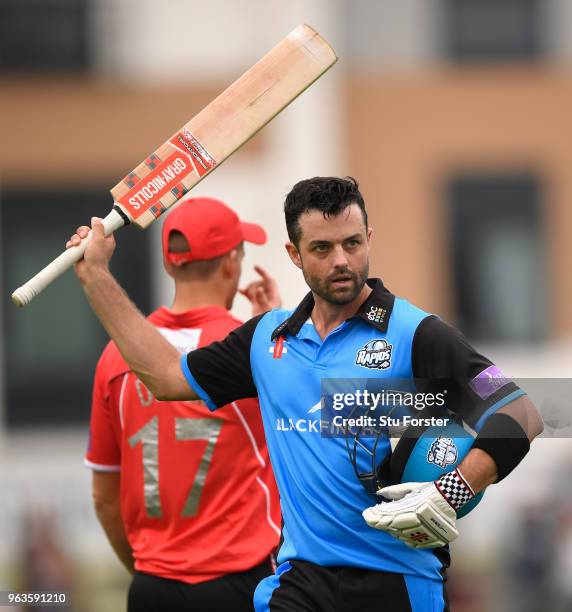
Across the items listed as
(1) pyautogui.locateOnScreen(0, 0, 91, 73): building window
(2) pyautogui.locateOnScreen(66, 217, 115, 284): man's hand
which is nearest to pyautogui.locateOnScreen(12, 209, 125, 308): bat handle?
(2) pyautogui.locateOnScreen(66, 217, 115, 284): man's hand

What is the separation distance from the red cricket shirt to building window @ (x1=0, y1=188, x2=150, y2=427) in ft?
31.2

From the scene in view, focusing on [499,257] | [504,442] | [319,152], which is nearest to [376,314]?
[504,442]

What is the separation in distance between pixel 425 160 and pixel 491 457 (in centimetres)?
1175

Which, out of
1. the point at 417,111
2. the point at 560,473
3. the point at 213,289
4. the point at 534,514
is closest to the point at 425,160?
the point at 417,111

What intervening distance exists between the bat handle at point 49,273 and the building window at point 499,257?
11322 millimetres

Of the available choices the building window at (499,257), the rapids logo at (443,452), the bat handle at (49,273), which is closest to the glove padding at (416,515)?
the rapids logo at (443,452)

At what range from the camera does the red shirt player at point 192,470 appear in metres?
4.51

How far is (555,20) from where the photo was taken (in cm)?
1526

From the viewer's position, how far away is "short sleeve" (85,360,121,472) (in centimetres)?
471

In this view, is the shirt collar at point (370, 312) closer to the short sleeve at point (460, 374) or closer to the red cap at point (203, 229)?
the short sleeve at point (460, 374)

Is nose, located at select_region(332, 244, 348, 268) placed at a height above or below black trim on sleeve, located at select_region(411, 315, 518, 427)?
above

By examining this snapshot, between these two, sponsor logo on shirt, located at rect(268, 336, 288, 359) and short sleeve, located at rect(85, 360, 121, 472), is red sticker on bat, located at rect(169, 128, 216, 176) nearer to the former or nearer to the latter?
sponsor logo on shirt, located at rect(268, 336, 288, 359)

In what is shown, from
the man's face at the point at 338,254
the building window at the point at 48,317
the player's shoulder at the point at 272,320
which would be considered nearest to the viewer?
the man's face at the point at 338,254

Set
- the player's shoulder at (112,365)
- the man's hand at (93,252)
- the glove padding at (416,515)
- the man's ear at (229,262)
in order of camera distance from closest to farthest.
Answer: the glove padding at (416,515), the man's hand at (93,252), the player's shoulder at (112,365), the man's ear at (229,262)
